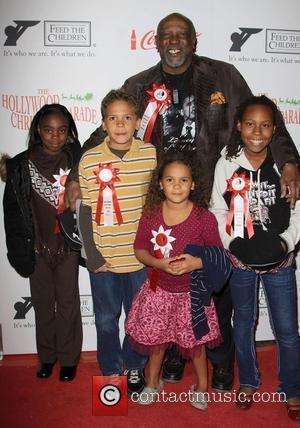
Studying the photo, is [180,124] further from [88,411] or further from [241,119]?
[88,411]

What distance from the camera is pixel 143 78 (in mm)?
2588

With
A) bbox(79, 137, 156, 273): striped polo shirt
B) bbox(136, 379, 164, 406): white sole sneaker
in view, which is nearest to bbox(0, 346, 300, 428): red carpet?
bbox(136, 379, 164, 406): white sole sneaker

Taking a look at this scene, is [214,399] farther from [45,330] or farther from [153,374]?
[45,330]

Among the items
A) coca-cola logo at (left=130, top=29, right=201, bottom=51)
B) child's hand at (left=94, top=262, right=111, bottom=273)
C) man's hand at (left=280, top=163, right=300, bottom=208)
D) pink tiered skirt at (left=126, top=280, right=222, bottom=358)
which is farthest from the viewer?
coca-cola logo at (left=130, top=29, right=201, bottom=51)

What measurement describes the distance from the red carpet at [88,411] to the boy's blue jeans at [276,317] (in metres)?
0.18

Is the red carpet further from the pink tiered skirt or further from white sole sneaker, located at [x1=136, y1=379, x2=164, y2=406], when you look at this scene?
the pink tiered skirt

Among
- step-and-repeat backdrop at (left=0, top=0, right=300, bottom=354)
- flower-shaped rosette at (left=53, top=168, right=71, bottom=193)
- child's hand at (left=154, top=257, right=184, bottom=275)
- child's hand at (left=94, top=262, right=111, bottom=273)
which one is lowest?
child's hand at (left=94, top=262, right=111, bottom=273)

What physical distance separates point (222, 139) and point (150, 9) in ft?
3.08

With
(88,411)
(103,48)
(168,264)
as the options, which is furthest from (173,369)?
(103,48)

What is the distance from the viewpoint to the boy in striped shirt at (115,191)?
2195 mm

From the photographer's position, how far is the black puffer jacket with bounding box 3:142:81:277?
8.24 ft

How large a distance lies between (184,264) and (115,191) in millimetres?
497

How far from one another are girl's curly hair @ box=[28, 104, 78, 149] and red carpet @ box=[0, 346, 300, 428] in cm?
139

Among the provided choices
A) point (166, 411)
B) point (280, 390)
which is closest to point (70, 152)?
point (166, 411)
